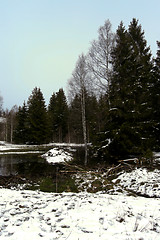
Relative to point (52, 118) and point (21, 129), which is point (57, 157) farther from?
point (52, 118)

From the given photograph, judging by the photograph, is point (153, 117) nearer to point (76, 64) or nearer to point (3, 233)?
point (76, 64)

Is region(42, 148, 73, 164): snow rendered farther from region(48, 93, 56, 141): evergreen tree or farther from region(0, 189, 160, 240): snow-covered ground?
region(48, 93, 56, 141): evergreen tree

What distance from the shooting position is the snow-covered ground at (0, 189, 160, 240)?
2.79 meters

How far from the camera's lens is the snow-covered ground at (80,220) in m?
2.79

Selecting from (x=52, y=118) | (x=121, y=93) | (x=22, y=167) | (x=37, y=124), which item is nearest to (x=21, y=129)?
(x=37, y=124)

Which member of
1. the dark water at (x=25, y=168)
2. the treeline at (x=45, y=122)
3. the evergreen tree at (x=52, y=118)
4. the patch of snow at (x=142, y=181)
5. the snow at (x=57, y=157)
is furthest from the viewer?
the evergreen tree at (x=52, y=118)

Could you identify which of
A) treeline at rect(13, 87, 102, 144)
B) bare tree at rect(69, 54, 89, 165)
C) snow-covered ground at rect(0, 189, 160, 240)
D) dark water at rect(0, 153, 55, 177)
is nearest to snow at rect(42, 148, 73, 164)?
dark water at rect(0, 153, 55, 177)

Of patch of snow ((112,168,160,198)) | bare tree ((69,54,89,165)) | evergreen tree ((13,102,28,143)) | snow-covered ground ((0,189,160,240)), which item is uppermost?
bare tree ((69,54,89,165))

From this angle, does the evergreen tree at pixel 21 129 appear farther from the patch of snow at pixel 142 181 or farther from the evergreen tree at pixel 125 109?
the patch of snow at pixel 142 181

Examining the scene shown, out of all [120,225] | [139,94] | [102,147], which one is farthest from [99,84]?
[120,225]

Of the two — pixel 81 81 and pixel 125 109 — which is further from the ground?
pixel 81 81

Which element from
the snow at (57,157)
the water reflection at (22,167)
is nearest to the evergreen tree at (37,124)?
the snow at (57,157)

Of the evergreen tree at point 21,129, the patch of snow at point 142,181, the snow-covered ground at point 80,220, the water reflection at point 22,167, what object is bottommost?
the water reflection at point 22,167

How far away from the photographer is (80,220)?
3320 mm
